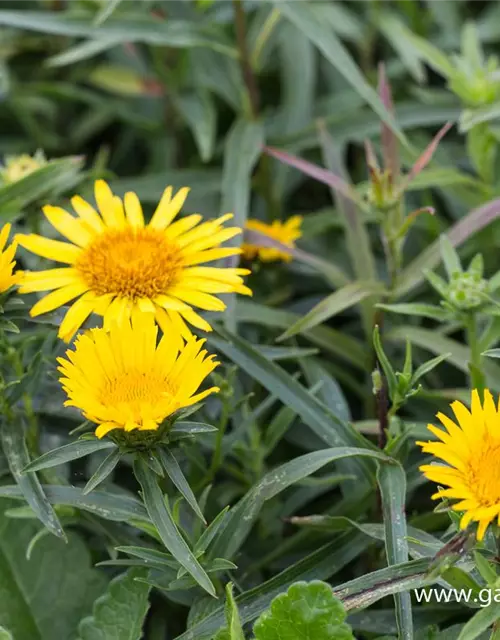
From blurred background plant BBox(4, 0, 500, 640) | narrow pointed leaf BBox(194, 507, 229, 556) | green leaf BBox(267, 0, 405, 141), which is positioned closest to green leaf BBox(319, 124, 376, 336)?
blurred background plant BBox(4, 0, 500, 640)

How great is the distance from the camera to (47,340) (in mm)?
1005

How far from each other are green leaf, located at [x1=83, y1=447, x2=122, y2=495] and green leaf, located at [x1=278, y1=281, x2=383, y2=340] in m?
0.31

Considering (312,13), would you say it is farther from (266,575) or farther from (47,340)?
(266,575)

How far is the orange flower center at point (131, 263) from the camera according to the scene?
92 centimetres

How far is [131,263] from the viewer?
0.92 m

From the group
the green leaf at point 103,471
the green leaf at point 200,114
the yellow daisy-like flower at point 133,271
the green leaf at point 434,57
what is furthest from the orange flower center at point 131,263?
the green leaf at point 434,57

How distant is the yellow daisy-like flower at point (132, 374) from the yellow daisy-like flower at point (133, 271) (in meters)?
0.03

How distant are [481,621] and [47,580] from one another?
54cm

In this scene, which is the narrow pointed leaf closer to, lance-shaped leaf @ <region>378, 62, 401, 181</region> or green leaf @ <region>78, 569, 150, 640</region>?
green leaf @ <region>78, 569, 150, 640</region>

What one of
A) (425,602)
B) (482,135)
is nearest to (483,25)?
(482,135)

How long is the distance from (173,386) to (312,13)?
72cm

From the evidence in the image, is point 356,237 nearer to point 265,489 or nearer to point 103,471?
point 265,489

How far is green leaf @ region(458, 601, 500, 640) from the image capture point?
70cm

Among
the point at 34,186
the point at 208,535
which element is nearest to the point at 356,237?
the point at 34,186
